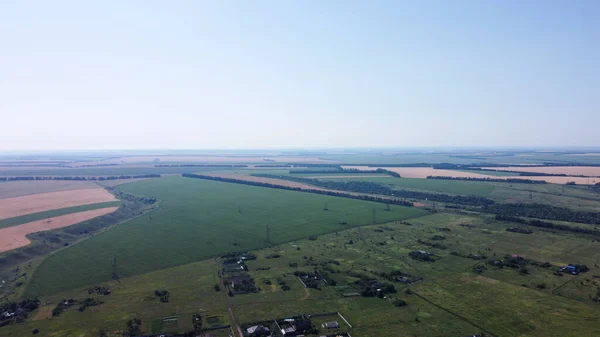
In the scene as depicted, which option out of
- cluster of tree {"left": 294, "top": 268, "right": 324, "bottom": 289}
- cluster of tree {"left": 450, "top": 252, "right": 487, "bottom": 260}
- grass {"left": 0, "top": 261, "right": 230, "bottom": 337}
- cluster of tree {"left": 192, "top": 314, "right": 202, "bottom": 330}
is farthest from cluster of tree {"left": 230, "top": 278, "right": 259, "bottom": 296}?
cluster of tree {"left": 450, "top": 252, "right": 487, "bottom": 260}

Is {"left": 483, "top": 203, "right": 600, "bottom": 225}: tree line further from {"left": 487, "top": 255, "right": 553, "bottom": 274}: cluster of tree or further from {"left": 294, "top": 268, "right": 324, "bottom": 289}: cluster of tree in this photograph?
{"left": 294, "top": 268, "right": 324, "bottom": 289}: cluster of tree

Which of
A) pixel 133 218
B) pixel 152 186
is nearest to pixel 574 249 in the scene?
pixel 133 218

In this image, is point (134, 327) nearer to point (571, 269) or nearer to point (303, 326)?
point (303, 326)

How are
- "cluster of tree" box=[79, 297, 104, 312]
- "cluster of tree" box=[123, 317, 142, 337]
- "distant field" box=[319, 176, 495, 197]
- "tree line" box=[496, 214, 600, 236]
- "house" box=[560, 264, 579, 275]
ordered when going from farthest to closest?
"distant field" box=[319, 176, 495, 197] → "tree line" box=[496, 214, 600, 236] → "house" box=[560, 264, 579, 275] → "cluster of tree" box=[79, 297, 104, 312] → "cluster of tree" box=[123, 317, 142, 337]

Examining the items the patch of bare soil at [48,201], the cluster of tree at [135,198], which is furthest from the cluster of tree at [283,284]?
the patch of bare soil at [48,201]

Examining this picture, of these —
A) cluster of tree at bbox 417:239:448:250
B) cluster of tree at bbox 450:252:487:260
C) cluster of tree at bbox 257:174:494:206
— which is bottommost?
cluster of tree at bbox 450:252:487:260

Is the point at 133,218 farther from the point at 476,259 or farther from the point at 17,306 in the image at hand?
the point at 476,259

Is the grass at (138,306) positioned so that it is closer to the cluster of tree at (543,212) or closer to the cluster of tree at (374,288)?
the cluster of tree at (374,288)

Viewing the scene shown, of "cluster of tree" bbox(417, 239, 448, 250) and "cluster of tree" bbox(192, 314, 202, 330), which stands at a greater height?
"cluster of tree" bbox(417, 239, 448, 250)
